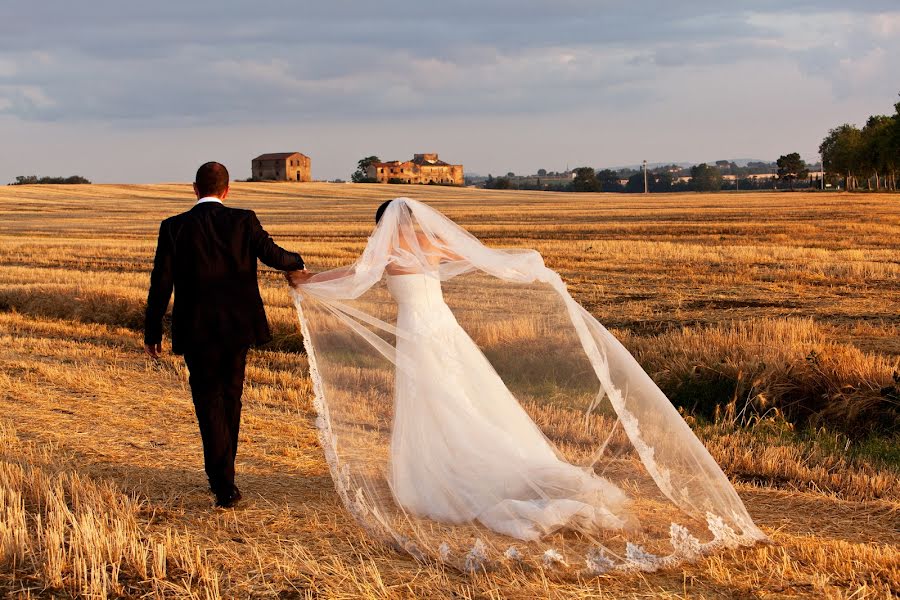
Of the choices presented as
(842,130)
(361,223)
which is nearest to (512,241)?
(361,223)

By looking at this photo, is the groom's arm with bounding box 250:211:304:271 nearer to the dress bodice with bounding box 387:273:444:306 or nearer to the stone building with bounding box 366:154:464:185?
the dress bodice with bounding box 387:273:444:306

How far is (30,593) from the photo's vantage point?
520 cm

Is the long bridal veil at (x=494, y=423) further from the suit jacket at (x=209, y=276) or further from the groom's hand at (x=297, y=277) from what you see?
the suit jacket at (x=209, y=276)

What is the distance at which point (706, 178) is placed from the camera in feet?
554

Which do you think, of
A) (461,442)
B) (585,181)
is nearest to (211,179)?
(461,442)

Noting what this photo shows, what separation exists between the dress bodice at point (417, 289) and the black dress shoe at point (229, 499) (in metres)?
1.74

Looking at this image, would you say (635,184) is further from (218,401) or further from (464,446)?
(218,401)

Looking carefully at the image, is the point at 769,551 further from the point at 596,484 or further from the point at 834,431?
the point at 834,431

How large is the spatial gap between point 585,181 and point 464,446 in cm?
14096

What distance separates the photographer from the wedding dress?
19.9 feet

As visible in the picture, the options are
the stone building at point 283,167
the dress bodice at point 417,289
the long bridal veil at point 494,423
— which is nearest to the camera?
the long bridal veil at point 494,423

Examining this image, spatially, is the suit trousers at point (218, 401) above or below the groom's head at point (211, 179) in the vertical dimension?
below

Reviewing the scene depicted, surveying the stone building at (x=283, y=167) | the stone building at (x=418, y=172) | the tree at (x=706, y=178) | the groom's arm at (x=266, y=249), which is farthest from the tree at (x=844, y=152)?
the groom's arm at (x=266, y=249)

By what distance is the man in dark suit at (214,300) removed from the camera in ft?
21.3
